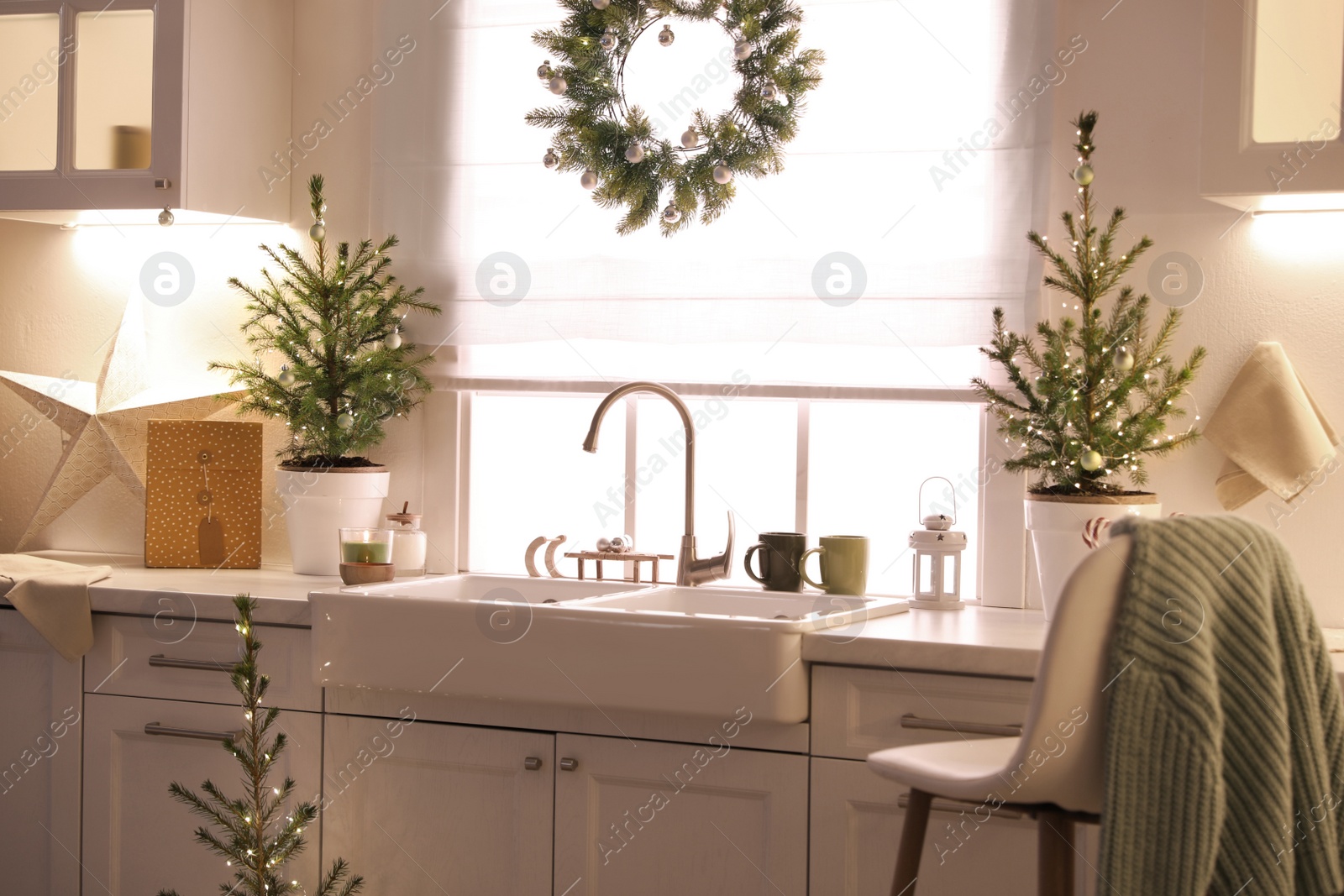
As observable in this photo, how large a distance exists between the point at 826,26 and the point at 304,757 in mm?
1651

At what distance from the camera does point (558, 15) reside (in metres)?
2.52

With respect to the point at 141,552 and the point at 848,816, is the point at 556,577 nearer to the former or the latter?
the point at 848,816

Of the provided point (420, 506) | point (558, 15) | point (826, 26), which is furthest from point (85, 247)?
point (826, 26)

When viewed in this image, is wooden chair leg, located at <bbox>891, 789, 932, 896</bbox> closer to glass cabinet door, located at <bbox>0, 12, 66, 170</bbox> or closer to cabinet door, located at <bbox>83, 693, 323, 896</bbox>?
cabinet door, located at <bbox>83, 693, 323, 896</bbox>

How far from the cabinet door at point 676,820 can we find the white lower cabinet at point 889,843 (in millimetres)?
35

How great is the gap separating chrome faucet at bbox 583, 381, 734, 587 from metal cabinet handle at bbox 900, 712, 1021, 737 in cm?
60

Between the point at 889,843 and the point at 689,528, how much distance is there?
73cm

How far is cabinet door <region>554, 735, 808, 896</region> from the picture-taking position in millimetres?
1824

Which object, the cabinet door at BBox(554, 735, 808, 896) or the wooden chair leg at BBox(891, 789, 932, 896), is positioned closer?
the wooden chair leg at BBox(891, 789, 932, 896)

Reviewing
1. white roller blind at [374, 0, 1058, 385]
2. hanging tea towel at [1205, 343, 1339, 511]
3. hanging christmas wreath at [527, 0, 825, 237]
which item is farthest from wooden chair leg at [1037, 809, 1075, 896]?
hanging christmas wreath at [527, 0, 825, 237]

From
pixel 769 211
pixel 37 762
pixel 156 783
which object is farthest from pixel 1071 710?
pixel 37 762

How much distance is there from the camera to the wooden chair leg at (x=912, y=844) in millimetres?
1442

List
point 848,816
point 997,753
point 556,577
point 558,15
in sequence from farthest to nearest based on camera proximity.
Answer: point 558,15, point 556,577, point 848,816, point 997,753

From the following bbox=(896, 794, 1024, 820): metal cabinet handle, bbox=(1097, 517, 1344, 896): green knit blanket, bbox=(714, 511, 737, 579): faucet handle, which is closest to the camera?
bbox=(1097, 517, 1344, 896): green knit blanket
